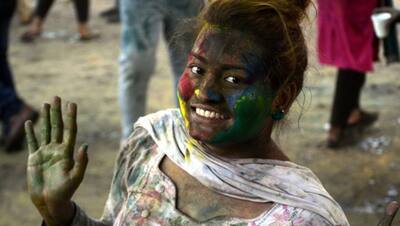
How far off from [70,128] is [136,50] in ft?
6.47

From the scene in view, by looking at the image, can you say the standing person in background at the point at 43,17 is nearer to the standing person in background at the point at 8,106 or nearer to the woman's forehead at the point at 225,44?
the standing person in background at the point at 8,106

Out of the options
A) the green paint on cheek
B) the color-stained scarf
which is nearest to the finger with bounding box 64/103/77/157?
the color-stained scarf

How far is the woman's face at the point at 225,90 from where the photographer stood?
1.83 metres

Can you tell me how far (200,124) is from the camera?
1848mm

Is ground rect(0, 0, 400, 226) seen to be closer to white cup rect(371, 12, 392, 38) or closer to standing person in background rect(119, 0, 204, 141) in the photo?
white cup rect(371, 12, 392, 38)

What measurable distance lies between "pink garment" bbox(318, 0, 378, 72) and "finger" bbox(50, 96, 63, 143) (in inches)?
96.5

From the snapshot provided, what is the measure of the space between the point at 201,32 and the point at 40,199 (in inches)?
22.7

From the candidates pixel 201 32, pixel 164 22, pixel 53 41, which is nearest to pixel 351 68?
pixel 164 22

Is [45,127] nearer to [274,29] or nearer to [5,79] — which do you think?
[274,29]

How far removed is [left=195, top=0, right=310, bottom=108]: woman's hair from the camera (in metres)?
1.81

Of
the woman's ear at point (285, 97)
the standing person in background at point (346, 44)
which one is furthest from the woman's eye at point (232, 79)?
the standing person in background at point (346, 44)

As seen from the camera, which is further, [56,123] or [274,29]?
[56,123]

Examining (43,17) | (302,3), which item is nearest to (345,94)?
(302,3)

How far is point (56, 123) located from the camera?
196 centimetres
